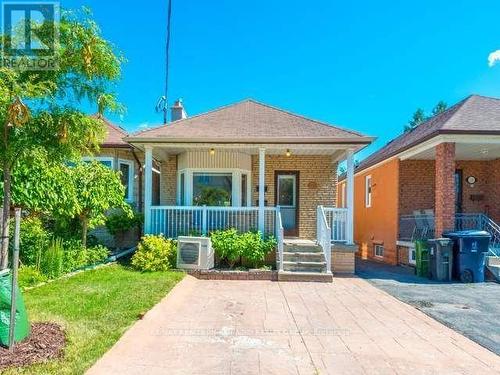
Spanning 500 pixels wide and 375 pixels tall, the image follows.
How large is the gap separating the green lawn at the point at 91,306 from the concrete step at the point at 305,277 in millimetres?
2489

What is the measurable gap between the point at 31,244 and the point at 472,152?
12622mm

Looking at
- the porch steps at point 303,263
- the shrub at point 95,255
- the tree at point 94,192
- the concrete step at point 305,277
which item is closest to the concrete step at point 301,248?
the porch steps at point 303,263

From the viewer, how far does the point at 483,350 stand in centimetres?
470

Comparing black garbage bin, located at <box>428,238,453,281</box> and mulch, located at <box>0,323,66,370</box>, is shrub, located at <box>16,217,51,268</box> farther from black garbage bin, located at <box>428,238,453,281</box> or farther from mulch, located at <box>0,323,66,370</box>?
black garbage bin, located at <box>428,238,453,281</box>

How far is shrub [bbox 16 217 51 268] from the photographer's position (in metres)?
8.56

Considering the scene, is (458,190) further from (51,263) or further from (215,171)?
(51,263)

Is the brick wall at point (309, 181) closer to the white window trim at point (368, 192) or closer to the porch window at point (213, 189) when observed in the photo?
the porch window at point (213, 189)

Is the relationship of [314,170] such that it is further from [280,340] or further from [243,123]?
[280,340]

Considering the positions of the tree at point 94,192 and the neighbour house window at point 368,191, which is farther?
the neighbour house window at point 368,191

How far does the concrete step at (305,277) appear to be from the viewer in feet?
31.1

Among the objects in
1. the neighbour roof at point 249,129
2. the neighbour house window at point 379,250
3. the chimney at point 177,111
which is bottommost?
the neighbour house window at point 379,250

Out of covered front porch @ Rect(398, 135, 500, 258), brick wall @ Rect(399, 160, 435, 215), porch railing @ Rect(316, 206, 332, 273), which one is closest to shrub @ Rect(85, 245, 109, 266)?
porch railing @ Rect(316, 206, 332, 273)

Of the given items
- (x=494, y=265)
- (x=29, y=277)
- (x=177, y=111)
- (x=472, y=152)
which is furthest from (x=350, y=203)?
(x=177, y=111)

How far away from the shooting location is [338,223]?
1116cm
